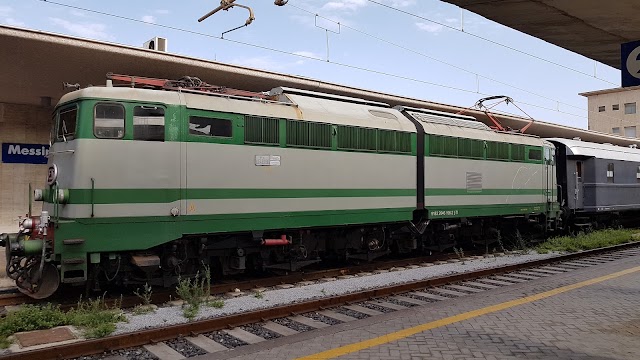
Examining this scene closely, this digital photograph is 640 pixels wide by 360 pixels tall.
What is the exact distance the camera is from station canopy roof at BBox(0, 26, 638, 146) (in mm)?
10031

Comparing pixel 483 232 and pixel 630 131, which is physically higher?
pixel 630 131

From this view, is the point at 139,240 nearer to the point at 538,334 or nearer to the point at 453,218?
the point at 538,334

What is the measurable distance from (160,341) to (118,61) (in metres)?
7.02

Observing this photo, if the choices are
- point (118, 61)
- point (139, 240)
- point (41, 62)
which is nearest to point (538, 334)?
point (139, 240)

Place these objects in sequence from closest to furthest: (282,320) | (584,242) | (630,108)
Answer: (282,320) → (584,242) → (630,108)

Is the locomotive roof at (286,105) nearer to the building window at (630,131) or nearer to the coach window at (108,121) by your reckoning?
the coach window at (108,121)

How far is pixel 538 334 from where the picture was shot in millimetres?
6676

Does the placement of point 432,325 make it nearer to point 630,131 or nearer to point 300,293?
point 300,293

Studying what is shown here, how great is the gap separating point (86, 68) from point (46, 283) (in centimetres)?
575

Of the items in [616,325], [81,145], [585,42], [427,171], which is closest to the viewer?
[616,325]

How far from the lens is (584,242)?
1573 cm

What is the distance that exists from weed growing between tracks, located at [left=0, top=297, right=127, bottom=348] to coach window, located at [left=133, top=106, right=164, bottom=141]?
2736mm

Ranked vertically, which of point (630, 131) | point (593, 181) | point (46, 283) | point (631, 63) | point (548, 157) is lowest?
point (46, 283)

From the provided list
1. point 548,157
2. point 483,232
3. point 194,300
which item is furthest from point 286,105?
point 548,157
